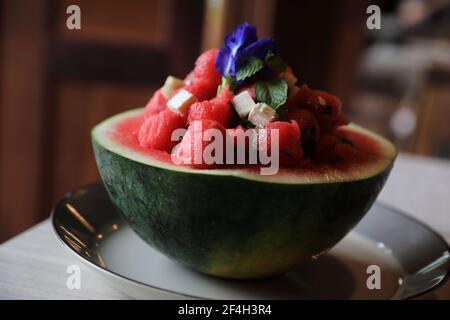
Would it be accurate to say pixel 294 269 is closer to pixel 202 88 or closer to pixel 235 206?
pixel 235 206

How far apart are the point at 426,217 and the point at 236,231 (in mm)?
A: 687

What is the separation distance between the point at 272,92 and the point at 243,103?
0.05 m

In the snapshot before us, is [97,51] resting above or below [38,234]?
above

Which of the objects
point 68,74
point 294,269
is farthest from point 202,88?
point 68,74

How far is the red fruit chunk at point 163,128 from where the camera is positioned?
2.84ft

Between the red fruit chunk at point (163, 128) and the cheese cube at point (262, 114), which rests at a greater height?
the cheese cube at point (262, 114)

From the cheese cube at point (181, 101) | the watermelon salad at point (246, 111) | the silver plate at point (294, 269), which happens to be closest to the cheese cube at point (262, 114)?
the watermelon salad at point (246, 111)

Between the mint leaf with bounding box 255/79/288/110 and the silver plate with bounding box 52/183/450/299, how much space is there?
A: 0.29 metres

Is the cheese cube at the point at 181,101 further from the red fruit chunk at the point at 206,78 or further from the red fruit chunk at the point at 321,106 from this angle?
the red fruit chunk at the point at 321,106

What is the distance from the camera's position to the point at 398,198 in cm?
143
